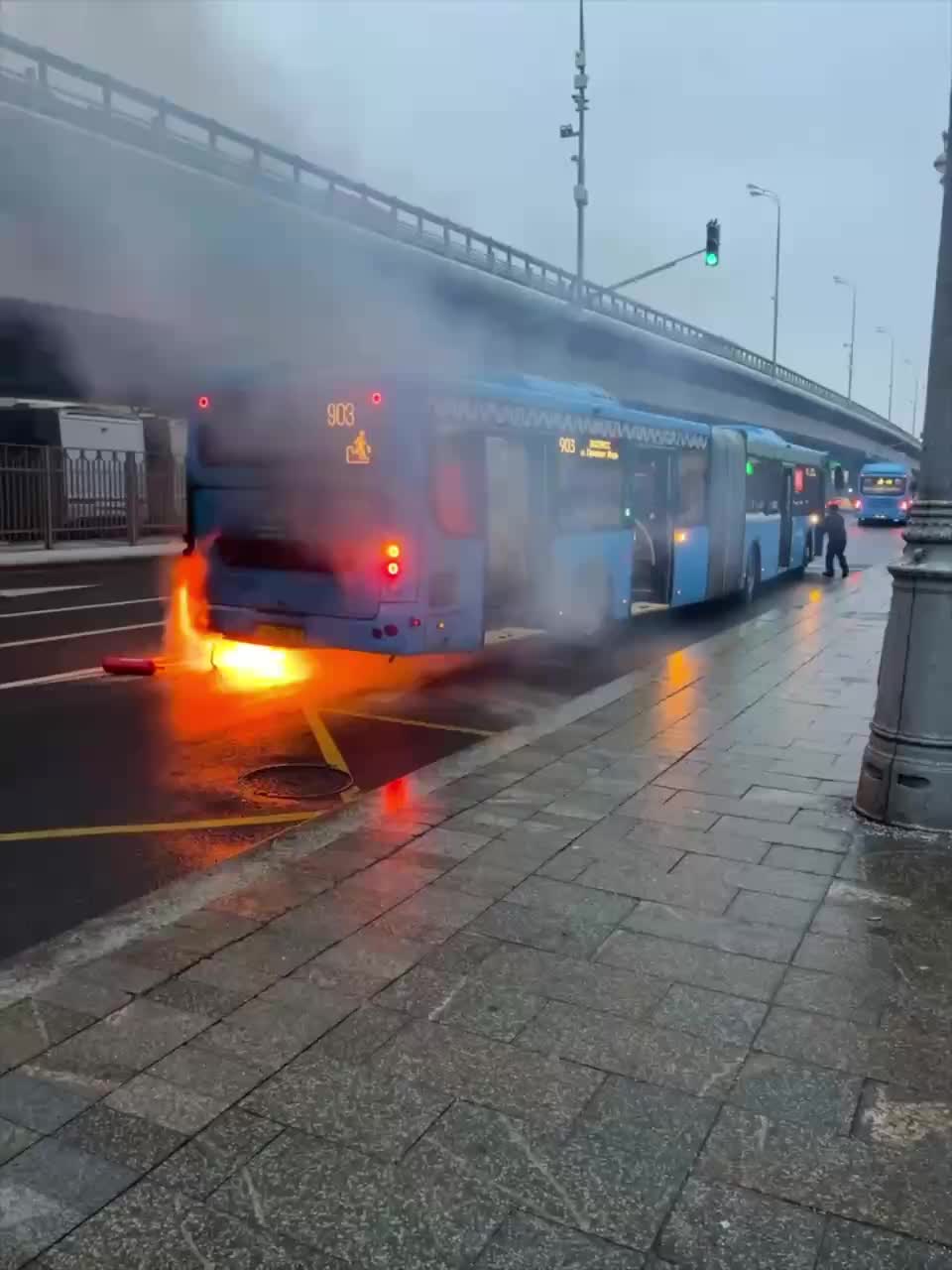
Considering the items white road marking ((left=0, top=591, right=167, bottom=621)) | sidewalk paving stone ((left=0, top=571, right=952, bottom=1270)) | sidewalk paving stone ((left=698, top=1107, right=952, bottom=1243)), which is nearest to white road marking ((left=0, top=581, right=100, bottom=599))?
white road marking ((left=0, top=591, right=167, bottom=621))

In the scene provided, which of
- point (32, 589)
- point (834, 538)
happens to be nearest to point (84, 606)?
point (32, 589)

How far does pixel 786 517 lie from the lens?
18.6 metres

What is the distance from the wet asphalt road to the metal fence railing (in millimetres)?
10025

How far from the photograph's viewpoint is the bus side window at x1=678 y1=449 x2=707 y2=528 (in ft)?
43.6

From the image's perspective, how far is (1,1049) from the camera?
9.67 feet

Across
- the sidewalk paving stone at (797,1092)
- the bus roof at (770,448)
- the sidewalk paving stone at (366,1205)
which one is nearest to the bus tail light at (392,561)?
the sidewalk paving stone at (797,1092)

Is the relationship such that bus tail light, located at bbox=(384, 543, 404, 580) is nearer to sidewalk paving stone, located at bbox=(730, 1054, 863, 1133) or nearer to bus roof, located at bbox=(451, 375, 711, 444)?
bus roof, located at bbox=(451, 375, 711, 444)

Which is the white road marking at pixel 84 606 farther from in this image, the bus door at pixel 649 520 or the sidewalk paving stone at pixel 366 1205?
the sidewalk paving stone at pixel 366 1205

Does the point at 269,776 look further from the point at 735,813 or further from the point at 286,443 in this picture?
the point at 286,443

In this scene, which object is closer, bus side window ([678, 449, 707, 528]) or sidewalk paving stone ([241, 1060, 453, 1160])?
sidewalk paving stone ([241, 1060, 453, 1160])

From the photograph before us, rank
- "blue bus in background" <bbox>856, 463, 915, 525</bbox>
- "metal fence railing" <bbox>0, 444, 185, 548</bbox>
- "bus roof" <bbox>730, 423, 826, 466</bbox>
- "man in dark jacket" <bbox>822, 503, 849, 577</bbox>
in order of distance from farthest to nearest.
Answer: "blue bus in background" <bbox>856, 463, 915, 525</bbox> < "metal fence railing" <bbox>0, 444, 185, 548</bbox> < "man in dark jacket" <bbox>822, 503, 849, 577</bbox> < "bus roof" <bbox>730, 423, 826, 466</bbox>

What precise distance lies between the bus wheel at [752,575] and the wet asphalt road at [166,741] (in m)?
4.42

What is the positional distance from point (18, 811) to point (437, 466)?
4005 millimetres

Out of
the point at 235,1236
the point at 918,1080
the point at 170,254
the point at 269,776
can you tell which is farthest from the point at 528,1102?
the point at 170,254
